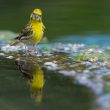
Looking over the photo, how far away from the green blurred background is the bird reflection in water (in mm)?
3276

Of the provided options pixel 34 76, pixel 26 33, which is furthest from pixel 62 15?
pixel 34 76

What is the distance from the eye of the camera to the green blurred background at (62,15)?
44.4 ft

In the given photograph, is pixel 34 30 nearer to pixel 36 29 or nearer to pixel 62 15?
pixel 36 29

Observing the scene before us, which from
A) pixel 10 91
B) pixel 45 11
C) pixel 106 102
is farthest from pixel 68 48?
pixel 45 11

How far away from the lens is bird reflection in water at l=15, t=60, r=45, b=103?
760 centimetres

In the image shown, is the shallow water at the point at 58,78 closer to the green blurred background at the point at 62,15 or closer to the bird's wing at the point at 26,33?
the bird's wing at the point at 26,33

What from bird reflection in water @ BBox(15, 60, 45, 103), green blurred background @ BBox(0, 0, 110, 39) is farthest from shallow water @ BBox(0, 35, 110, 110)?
green blurred background @ BBox(0, 0, 110, 39)

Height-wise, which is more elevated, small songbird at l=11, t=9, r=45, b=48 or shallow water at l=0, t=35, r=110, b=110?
small songbird at l=11, t=9, r=45, b=48

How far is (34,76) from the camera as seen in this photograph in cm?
878

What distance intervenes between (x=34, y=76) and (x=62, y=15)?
23.6 ft

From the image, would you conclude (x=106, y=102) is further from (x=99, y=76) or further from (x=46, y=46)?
(x=46, y=46)

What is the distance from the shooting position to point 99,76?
814cm

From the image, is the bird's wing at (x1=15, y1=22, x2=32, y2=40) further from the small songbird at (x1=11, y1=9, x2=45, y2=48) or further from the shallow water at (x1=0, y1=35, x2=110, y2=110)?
the shallow water at (x1=0, y1=35, x2=110, y2=110)

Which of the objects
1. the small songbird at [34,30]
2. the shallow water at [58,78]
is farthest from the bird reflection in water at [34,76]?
A: the small songbird at [34,30]
